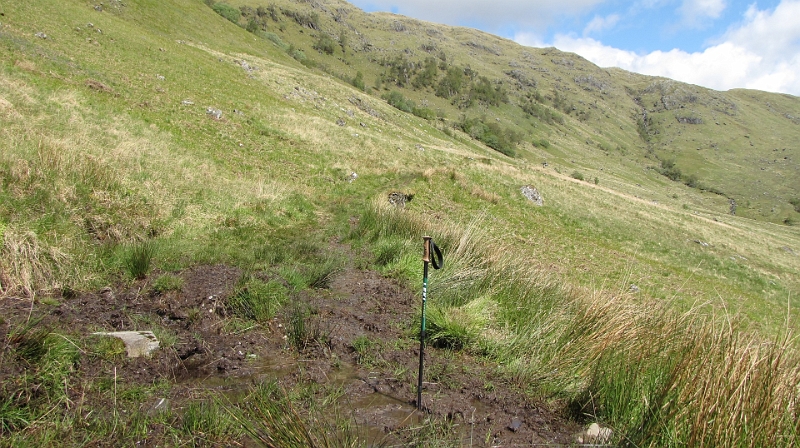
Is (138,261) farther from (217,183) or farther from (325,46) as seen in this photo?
(325,46)

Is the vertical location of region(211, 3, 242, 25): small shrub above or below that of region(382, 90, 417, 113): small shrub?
above

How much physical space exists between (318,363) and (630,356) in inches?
138

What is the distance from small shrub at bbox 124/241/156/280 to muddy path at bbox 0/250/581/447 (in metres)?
0.17

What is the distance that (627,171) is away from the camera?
114m

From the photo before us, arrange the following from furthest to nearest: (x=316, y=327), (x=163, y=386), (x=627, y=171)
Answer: (x=627, y=171) < (x=316, y=327) < (x=163, y=386)

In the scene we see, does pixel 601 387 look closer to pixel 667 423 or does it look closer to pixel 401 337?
pixel 667 423

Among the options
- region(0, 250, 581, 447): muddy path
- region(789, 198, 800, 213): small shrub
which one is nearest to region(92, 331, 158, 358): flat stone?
region(0, 250, 581, 447): muddy path

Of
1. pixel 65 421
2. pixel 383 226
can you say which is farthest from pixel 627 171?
pixel 65 421

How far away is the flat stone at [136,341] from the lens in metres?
4.55

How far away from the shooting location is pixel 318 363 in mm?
4938

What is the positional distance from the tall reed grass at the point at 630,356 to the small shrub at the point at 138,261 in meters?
4.45

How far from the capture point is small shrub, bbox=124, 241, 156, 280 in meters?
6.47

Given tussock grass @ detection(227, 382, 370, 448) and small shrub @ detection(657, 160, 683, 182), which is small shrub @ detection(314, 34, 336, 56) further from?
tussock grass @ detection(227, 382, 370, 448)

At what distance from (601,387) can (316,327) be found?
3.37 m
